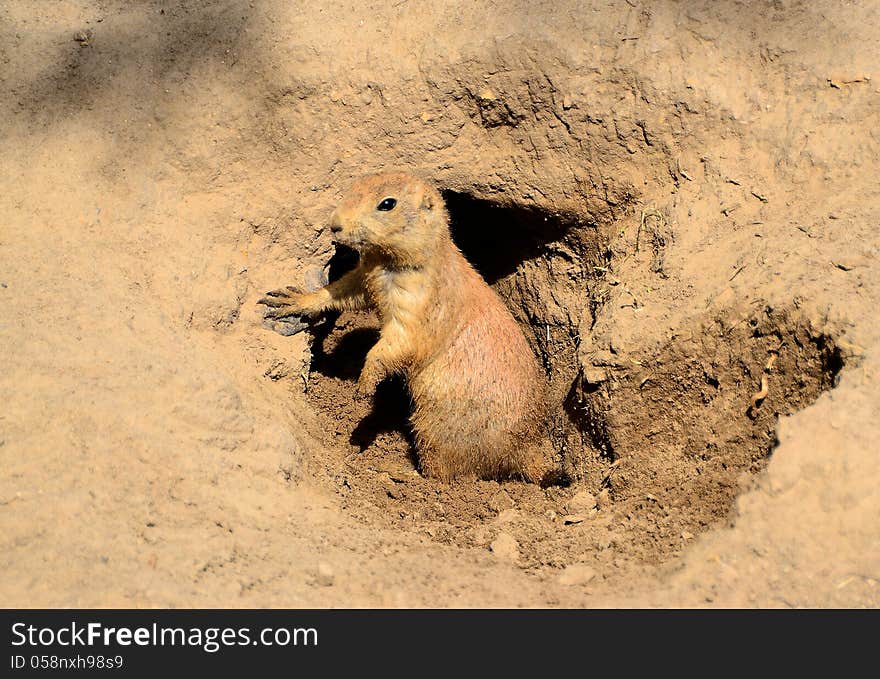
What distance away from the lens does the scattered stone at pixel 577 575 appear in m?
3.93

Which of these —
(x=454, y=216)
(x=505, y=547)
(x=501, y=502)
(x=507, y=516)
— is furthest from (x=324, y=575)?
(x=454, y=216)

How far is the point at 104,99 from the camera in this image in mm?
5594

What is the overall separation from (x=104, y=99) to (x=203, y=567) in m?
3.68

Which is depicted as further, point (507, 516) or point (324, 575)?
point (507, 516)

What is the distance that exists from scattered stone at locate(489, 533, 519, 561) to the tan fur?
1.04m

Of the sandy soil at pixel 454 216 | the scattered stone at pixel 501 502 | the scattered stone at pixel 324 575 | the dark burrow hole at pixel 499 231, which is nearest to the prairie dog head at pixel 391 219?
the sandy soil at pixel 454 216

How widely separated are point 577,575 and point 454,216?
3759mm

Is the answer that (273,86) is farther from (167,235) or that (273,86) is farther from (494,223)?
(494,223)

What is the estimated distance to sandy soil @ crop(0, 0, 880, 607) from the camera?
369 centimetres

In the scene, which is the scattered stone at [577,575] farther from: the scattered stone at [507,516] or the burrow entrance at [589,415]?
the scattered stone at [507,516]

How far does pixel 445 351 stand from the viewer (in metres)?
5.57

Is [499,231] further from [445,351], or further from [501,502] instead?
[501,502]

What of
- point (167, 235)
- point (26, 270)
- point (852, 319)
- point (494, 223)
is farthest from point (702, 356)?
point (26, 270)

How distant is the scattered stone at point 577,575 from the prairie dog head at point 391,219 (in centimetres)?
227
